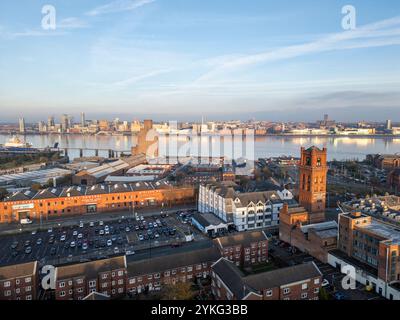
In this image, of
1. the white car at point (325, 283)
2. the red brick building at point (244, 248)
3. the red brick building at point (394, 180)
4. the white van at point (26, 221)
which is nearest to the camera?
the white car at point (325, 283)

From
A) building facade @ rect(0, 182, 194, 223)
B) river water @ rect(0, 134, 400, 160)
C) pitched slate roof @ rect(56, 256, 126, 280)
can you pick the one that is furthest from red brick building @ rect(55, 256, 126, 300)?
river water @ rect(0, 134, 400, 160)

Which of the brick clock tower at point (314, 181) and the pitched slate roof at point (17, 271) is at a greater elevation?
the brick clock tower at point (314, 181)

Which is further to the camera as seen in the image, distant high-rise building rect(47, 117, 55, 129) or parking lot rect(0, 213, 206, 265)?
distant high-rise building rect(47, 117, 55, 129)

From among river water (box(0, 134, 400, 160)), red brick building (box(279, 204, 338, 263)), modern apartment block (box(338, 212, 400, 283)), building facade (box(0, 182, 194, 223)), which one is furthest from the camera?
river water (box(0, 134, 400, 160))

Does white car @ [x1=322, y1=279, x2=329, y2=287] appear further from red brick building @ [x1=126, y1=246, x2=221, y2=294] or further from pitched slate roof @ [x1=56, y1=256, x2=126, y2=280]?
pitched slate roof @ [x1=56, y1=256, x2=126, y2=280]

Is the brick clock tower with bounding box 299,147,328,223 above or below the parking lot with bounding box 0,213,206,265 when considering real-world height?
above

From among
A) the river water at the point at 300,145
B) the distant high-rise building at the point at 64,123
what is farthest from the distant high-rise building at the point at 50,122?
the river water at the point at 300,145

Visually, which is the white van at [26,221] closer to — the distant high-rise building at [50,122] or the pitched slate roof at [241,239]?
the pitched slate roof at [241,239]

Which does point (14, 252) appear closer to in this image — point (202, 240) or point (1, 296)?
point (1, 296)
